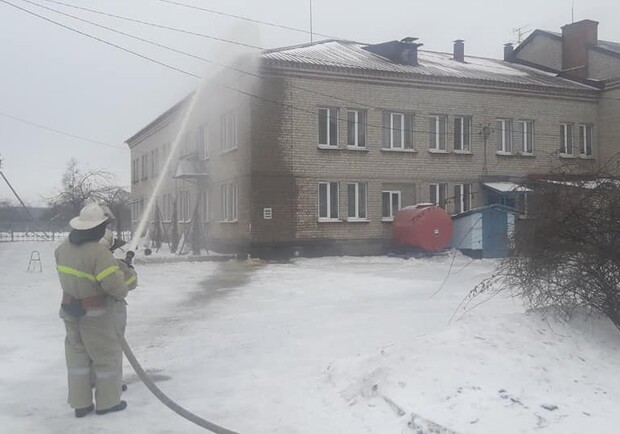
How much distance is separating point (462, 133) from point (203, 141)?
10580 millimetres

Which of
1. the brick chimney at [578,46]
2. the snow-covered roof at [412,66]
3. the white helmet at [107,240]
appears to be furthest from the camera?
the brick chimney at [578,46]

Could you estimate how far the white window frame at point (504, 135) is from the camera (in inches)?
1029

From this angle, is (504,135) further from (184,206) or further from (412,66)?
(184,206)

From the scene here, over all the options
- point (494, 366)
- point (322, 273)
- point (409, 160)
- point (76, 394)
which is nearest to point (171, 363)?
point (76, 394)

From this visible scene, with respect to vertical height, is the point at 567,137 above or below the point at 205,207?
above

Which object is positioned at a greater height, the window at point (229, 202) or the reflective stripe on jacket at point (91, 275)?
the window at point (229, 202)

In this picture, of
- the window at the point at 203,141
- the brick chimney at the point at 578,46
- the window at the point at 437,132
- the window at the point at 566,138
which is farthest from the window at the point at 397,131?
the brick chimney at the point at 578,46

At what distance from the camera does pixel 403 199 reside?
24391 mm

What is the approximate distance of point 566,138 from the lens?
27531 millimetres

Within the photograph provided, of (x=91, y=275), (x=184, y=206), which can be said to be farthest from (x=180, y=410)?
(x=184, y=206)

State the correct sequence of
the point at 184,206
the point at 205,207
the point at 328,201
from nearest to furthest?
1. the point at 328,201
2. the point at 205,207
3. the point at 184,206

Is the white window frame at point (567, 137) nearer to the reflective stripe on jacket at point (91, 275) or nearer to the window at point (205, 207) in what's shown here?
the window at point (205, 207)

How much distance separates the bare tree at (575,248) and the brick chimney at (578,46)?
25.9 metres

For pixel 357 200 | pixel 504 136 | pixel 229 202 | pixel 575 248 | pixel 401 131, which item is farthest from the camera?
pixel 504 136
